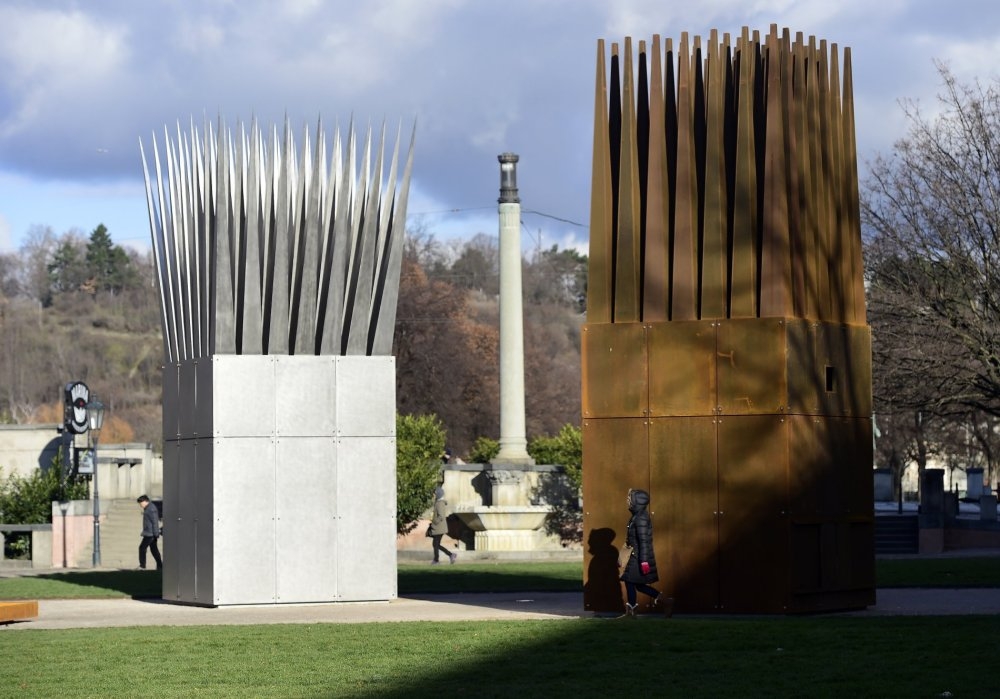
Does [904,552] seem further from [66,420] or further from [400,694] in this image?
[400,694]

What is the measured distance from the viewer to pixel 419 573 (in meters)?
31.1

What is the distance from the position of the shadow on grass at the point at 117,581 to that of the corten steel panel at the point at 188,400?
3.27 m

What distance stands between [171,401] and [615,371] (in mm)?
6969

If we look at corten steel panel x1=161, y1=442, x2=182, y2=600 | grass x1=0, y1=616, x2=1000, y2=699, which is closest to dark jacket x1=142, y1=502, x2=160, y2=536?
corten steel panel x1=161, y1=442, x2=182, y2=600

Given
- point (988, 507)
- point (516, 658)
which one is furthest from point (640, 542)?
point (988, 507)

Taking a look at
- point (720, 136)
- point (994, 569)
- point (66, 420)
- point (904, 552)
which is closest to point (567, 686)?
point (720, 136)

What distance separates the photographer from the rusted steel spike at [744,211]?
19203 mm

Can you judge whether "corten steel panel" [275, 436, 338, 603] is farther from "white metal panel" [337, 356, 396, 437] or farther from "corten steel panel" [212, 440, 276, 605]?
"white metal panel" [337, 356, 396, 437]

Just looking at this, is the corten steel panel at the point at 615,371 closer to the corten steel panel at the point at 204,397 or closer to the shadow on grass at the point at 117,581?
the corten steel panel at the point at 204,397

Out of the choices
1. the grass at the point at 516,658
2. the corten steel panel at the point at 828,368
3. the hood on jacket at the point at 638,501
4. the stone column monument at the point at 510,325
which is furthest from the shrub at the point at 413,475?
the grass at the point at 516,658

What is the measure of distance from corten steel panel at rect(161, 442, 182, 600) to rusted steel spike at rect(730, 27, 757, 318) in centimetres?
836

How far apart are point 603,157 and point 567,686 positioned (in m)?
9.09

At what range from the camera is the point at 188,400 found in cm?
2242

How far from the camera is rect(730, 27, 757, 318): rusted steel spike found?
1920 centimetres
